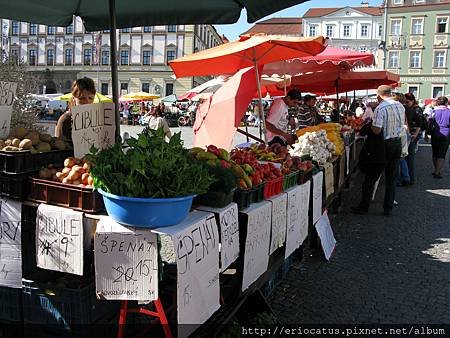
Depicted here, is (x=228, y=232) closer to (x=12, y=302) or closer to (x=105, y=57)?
(x=12, y=302)

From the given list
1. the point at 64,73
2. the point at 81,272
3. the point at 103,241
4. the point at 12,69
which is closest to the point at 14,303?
the point at 81,272

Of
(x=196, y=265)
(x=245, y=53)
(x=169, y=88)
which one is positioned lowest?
(x=196, y=265)

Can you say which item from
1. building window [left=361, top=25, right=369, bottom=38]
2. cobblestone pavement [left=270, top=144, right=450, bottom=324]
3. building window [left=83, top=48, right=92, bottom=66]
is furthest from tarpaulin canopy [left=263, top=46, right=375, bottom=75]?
building window [left=361, top=25, right=369, bottom=38]

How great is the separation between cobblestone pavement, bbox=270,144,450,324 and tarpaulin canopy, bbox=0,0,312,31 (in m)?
2.42

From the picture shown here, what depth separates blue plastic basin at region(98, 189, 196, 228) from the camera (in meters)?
2.10

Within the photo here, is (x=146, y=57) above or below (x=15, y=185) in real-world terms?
above

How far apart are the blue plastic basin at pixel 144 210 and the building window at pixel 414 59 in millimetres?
64923

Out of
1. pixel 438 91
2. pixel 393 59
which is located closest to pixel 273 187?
pixel 438 91

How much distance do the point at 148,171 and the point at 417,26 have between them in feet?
218

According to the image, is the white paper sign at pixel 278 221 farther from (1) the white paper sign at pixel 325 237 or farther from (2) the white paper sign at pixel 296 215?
(1) the white paper sign at pixel 325 237

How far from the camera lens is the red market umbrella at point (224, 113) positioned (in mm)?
5655

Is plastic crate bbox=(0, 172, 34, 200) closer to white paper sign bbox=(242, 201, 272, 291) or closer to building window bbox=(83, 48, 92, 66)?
white paper sign bbox=(242, 201, 272, 291)

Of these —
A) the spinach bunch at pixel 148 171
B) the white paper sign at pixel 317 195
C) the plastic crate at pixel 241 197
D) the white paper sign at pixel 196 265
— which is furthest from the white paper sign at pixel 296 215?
the spinach bunch at pixel 148 171

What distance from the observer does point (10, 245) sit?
265 centimetres
